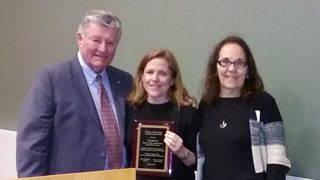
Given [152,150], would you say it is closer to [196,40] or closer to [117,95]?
[117,95]

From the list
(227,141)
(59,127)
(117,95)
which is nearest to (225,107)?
(227,141)

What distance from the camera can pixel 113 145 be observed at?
2736 mm

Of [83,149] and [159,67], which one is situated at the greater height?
[159,67]

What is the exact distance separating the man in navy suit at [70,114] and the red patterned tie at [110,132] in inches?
1.1

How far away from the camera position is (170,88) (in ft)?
9.12

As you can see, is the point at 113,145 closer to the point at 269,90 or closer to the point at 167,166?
the point at 167,166

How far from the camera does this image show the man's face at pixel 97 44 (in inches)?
104

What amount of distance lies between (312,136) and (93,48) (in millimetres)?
1270

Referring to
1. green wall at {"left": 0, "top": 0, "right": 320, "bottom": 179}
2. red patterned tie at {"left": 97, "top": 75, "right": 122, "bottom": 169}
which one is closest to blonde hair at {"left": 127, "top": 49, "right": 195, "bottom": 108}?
red patterned tie at {"left": 97, "top": 75, "right": 122, "bottom": 169}

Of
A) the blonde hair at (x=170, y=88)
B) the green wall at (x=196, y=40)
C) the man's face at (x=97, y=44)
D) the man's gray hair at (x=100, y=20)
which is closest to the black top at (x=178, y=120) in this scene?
the blonde hair at (x=170, y=88)

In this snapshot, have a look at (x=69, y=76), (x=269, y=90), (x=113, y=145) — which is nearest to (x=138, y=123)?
(x=113, y=145)

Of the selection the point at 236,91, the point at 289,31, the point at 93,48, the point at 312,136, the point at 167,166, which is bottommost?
the point at 167,166

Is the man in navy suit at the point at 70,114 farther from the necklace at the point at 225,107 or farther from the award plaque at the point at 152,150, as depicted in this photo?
the necklace at the point at 225,107

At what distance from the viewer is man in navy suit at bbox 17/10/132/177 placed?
2572mm
